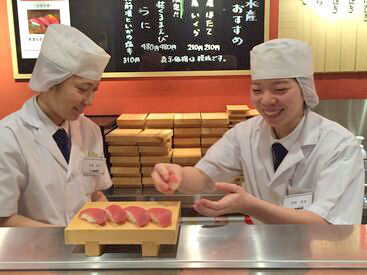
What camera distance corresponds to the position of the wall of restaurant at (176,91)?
3125 mm

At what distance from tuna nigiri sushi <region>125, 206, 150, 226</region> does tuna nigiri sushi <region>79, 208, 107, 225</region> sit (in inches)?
2.5

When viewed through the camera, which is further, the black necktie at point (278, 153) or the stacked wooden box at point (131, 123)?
the stacked wooden box at point (131, 123)

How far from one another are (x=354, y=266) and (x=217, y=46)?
7.66 ft

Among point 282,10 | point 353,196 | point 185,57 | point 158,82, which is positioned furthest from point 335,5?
point 353,196

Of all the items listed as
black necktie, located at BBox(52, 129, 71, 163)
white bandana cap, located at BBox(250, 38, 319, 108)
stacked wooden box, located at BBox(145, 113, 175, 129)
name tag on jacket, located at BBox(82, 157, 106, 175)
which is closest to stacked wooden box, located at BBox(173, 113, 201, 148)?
stacked wooden box, located at BBox(145, 113, 175, 129)

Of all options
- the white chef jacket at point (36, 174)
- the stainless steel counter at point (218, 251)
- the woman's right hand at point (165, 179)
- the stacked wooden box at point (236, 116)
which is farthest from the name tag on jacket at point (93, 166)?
the stacked wooden box at point (236, 116)

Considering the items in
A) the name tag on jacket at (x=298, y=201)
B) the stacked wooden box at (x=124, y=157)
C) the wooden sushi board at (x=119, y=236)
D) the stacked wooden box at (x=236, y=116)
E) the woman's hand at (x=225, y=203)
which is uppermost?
the wooden sushi board at (x=119, y=236)

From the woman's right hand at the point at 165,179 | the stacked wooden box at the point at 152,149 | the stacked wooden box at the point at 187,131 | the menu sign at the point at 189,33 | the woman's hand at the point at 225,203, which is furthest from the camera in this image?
the menu sign at the point at 189,33

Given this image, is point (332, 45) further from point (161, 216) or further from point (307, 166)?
point (161, 216)

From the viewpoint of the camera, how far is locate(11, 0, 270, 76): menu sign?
2.96 meters

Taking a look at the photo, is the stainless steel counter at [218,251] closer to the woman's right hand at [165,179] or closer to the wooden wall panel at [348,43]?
the woman's right hand at [165,179]

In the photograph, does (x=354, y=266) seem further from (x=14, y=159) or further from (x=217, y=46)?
(x=217, y=46)

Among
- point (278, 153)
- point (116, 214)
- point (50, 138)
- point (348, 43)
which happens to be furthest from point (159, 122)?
point (116, 214)

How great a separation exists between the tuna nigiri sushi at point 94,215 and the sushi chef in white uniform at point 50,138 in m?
0.57
